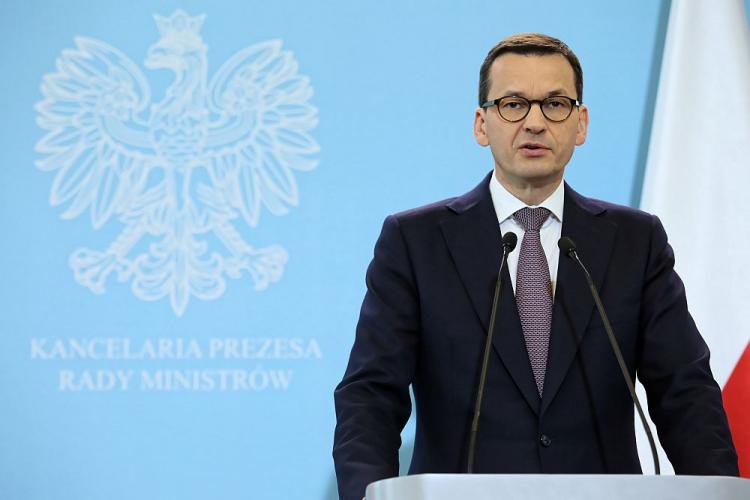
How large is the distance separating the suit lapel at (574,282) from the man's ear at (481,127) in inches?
8.2

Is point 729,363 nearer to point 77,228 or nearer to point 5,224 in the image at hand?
point 77,228

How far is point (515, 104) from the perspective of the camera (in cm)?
223

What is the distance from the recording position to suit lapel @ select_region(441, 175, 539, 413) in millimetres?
2078

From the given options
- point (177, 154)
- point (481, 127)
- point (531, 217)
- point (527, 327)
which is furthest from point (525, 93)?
point (177, 154)

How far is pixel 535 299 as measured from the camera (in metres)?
2.16

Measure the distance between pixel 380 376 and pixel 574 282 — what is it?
1.44 ft

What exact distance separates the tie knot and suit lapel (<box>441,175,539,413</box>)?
0.18 feet

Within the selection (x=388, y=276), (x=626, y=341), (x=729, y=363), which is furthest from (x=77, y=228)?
(x=729, y=363)

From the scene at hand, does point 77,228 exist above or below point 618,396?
above

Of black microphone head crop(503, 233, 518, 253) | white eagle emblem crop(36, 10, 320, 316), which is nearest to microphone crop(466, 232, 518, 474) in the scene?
black microphone head crop(503, 233, 518, 253)

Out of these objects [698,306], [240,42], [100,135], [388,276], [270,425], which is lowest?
[270,425]

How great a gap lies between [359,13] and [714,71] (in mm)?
1104

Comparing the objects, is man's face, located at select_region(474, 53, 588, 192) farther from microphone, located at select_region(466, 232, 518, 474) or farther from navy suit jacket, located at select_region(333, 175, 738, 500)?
microphone, located at select_region(466, 232, 518, 474)

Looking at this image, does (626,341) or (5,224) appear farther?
(5,224)
